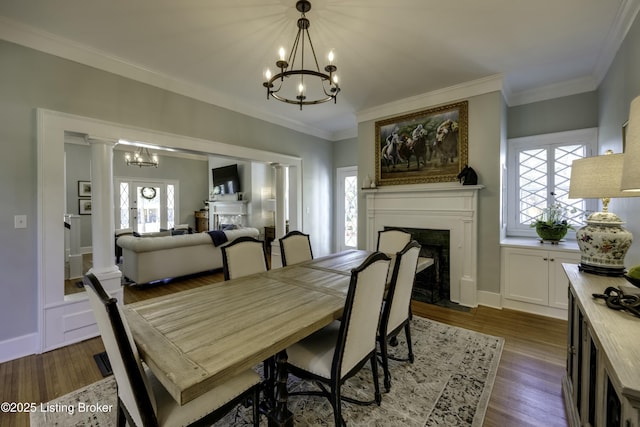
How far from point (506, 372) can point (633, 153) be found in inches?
77.2

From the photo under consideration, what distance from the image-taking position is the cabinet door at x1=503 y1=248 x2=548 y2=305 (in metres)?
3.13

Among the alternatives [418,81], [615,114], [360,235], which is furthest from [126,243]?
[615,114]

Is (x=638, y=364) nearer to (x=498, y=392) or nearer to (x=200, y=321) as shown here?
(x=498, y=392)

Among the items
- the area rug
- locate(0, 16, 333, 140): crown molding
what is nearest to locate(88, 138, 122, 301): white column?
locate(0, 16, 333, 140): crown molding

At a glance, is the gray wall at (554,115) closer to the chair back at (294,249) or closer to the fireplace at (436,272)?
the fireplace at (436,272)

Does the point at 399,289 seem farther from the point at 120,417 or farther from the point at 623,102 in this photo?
the point at 623,102

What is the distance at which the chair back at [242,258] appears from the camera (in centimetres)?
223

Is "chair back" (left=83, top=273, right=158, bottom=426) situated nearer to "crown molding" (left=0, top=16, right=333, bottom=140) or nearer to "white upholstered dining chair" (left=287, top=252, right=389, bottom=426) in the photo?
"white upholstered dining chair" (left=287, top=252, right=389, bottom=426)

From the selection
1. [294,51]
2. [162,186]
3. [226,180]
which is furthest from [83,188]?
[294,51]

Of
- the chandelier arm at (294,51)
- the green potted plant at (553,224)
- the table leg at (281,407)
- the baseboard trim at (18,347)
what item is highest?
the chandelier arm at (294,51)

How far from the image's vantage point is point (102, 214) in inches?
111

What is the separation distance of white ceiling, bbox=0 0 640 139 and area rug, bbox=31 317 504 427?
288 centimetres

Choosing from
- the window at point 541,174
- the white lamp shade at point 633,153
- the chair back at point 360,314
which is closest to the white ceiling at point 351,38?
the window at point 541,174

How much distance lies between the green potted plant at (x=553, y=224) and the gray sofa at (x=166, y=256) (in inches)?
183
